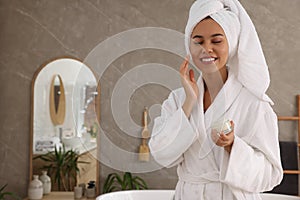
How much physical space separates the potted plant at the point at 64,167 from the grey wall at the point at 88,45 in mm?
228

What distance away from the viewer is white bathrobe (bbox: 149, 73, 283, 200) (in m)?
1.43

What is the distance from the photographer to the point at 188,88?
1497mm

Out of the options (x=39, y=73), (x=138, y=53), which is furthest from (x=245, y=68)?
(x=39, y=73)

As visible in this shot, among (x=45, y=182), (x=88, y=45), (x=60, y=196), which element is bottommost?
(x=60, y=196)

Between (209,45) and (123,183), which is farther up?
(209,45)

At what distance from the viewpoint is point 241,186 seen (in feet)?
4.70

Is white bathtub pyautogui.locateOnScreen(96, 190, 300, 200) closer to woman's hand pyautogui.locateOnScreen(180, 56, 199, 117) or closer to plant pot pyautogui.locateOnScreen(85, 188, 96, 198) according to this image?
plant pot pyautogui.locateOnScreen(85, 188, 96, 198)

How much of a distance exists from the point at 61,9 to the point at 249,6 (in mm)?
1575

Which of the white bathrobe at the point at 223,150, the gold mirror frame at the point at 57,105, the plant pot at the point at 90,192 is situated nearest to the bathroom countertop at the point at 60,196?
the plant pot at the point at 90,192

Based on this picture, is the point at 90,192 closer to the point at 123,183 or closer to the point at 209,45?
the point at 123,183

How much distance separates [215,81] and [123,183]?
2.32m

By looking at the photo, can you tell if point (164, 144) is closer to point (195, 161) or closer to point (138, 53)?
point (195, 161)

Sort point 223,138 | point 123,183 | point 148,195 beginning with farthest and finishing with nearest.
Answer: point 123,183 → point 148,195 → point 223,138

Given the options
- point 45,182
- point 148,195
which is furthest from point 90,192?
point 148,195
